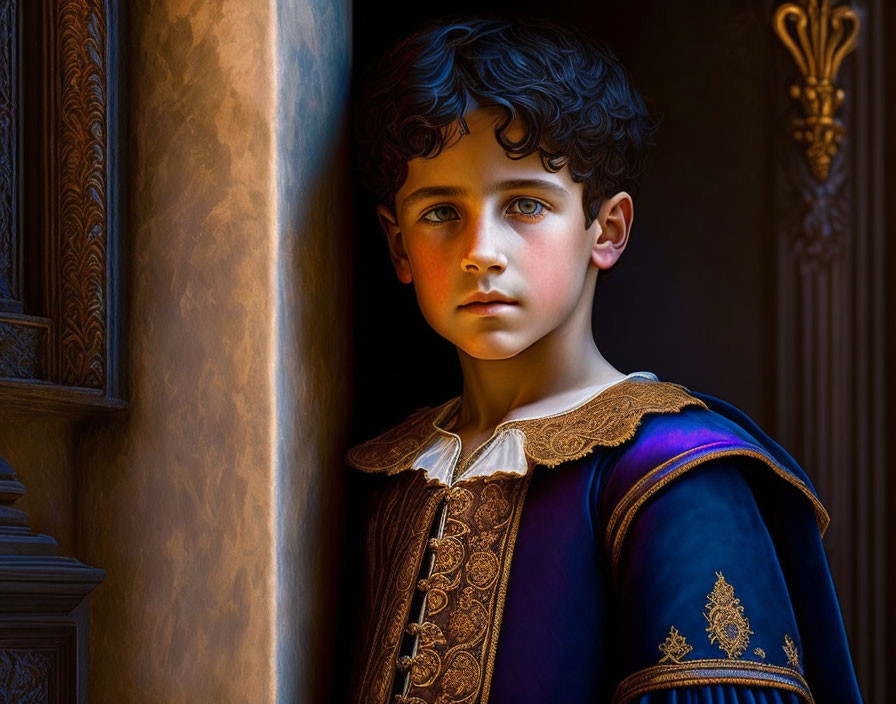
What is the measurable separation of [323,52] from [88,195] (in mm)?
368

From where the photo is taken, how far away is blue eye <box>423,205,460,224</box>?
5.66 feet

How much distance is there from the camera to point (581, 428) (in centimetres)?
166

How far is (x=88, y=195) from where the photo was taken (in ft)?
5.62

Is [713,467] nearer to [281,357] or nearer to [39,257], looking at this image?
[281,357]

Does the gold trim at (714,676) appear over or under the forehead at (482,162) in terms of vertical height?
under

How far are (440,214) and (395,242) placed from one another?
0.15 metres

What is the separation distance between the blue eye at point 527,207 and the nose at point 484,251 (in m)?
0.04

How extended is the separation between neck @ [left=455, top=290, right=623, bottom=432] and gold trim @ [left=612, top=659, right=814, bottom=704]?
0.39 m

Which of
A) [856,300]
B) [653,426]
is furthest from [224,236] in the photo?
[856,300]

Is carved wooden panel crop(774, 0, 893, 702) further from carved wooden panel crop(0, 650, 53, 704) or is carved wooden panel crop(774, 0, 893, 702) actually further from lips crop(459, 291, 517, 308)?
carved wooden panel crop(0, 650, 53, 704)

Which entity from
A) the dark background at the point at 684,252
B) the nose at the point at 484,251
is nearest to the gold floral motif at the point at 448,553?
the nose at the point at 484,251

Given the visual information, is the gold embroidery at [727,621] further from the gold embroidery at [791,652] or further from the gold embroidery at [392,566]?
the gold embroidery at [392,566]

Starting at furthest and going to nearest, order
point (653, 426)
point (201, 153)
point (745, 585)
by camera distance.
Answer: point (201, 153) < point (653, 426) < point (745, 585)

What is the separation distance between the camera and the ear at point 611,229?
178cm
